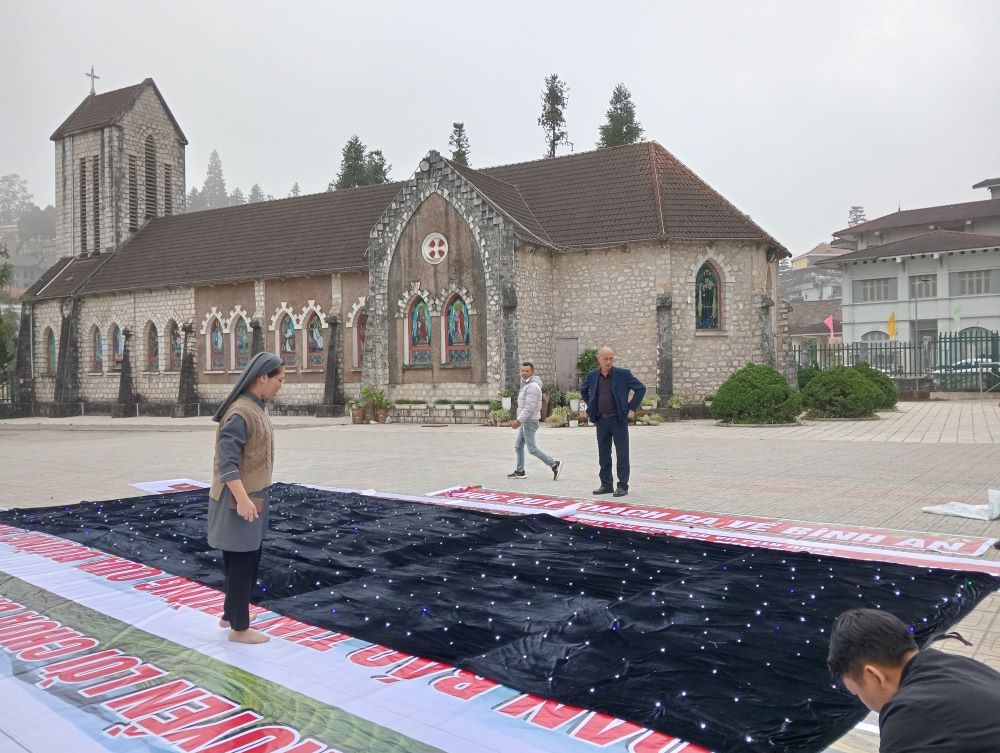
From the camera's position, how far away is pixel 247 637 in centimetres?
509

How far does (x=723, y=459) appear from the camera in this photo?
48.0ft

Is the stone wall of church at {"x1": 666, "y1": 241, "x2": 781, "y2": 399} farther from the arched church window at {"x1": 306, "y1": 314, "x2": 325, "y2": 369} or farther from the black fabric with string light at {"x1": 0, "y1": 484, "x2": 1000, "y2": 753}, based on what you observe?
the black fabric with string light at {"x1": 0, "y1": 484, "x2": 1000, "y2": 753}

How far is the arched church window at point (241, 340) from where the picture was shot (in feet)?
112

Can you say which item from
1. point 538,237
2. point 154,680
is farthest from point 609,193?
point 154,680

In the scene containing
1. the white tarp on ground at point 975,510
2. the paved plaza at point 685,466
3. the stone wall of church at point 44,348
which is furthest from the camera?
the stone wall of church at point 44,348

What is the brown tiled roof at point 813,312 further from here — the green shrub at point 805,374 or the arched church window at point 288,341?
the arched church window at point 288,341

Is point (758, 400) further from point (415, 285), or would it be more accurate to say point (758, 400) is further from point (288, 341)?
point (288, 341)

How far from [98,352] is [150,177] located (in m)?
9.71

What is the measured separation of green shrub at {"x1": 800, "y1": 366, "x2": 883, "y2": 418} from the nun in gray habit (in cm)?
2247

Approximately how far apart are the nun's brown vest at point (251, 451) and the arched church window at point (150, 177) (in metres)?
41.4

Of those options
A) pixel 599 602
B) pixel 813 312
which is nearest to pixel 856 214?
pixel 813 312

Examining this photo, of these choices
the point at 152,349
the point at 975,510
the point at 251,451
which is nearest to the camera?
the point at 251,451

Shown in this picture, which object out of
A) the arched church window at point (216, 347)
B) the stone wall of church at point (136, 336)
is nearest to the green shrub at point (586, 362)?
the arched church window at point (216, 347)

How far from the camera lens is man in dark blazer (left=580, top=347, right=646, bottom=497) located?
10984 millimetres
